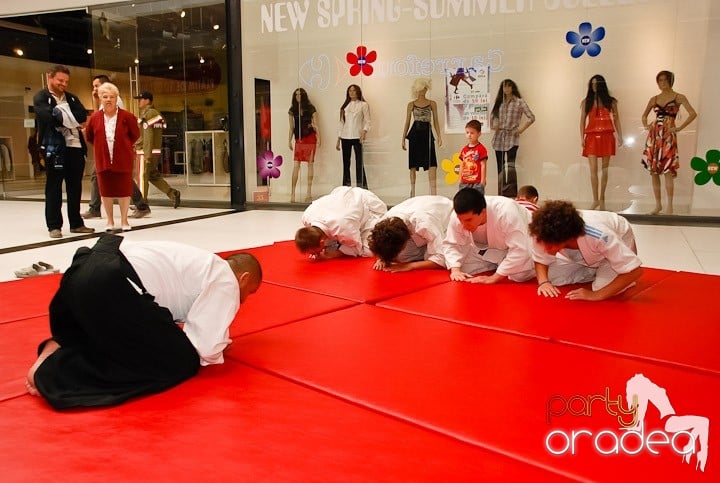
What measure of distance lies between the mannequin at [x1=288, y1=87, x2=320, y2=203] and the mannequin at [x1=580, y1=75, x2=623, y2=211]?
4.03 m

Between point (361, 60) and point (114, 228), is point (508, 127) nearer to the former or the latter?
point (361, 60)

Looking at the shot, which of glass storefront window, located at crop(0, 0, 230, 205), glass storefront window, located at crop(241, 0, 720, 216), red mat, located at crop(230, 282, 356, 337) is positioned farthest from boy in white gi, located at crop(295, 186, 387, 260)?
glass storefront window, located at crop(0, 0, 230, 205)

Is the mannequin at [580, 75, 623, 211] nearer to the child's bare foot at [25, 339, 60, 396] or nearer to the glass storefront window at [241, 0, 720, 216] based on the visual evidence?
the glass storefront window at [241, 0, 720, 216]

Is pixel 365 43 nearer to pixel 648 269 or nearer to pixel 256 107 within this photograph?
pixel 256 107

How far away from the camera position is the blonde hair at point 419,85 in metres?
9.03

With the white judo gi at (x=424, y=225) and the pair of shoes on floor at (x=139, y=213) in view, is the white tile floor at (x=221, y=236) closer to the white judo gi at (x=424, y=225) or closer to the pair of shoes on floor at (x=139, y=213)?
the pair of shoes on floor at (x=139, y=213)

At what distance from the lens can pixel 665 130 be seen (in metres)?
7.66

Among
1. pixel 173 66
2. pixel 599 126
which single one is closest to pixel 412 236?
pixel 599 126

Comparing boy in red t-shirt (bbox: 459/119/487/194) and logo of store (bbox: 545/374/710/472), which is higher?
boy in red t-shirt (bbox: 459/119/487/194)

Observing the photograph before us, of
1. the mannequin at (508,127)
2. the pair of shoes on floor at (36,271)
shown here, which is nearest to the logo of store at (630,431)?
the pair of shoes on floor at (36,271)

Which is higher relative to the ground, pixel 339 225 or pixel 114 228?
pixel 339 225

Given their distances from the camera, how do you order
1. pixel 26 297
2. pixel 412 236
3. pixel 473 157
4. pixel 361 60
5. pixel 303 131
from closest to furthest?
pixel 26 297, pixel 412 236, pixel 473 157, pixel 361 60, pixel 303 131

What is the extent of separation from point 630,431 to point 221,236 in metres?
5.22

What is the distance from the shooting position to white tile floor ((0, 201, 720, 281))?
499cm
